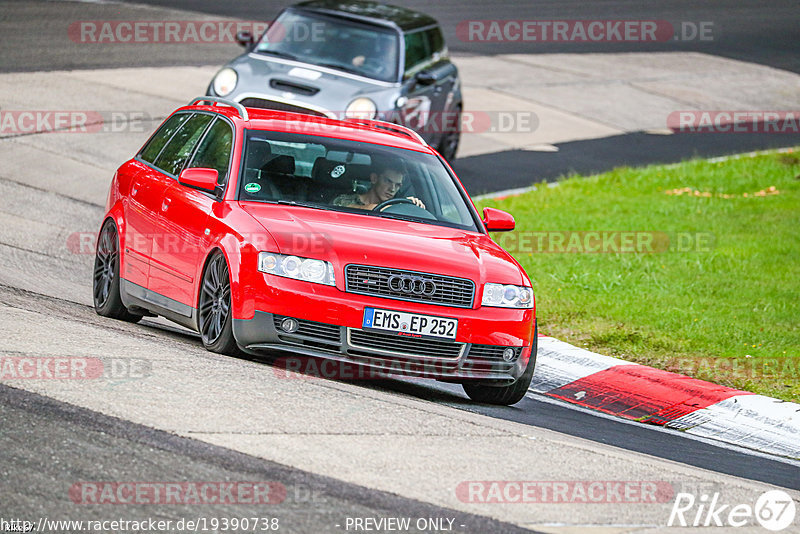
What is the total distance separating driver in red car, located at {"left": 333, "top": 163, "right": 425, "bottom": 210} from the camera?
8500mm

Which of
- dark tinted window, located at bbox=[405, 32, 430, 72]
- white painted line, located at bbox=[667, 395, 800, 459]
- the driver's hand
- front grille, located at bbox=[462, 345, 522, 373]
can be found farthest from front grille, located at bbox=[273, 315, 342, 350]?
dark tinted window, located at bbox=[405, 32, 430, 72]

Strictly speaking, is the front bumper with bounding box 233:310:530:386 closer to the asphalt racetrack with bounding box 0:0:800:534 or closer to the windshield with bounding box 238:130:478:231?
the asphalt racetrack with bounding box 0:0:800:534

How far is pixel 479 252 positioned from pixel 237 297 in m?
1.60

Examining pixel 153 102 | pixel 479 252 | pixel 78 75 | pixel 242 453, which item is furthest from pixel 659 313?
pixel 78 75

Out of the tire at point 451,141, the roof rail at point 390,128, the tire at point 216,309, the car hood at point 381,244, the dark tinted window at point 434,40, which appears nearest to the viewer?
the car hood at point 381,244

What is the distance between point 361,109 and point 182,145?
19.1 ft

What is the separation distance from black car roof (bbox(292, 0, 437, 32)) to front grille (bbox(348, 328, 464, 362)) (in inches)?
373

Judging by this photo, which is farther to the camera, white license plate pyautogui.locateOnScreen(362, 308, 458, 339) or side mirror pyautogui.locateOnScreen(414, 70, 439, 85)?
side mirror pyautogui.locateOnScreen(414, 70, 439, 85)

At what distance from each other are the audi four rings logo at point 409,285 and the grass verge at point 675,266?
9.43 ft

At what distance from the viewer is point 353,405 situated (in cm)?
679

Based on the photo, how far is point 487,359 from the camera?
7809 millimetres

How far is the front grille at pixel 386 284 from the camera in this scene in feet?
24.6

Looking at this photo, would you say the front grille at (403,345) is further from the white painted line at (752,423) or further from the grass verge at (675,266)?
the grass verge at (675,266)

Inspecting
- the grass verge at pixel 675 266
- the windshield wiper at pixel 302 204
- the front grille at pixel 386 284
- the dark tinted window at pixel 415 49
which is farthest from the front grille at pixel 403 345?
the dark tinted window at pixel 415 49
